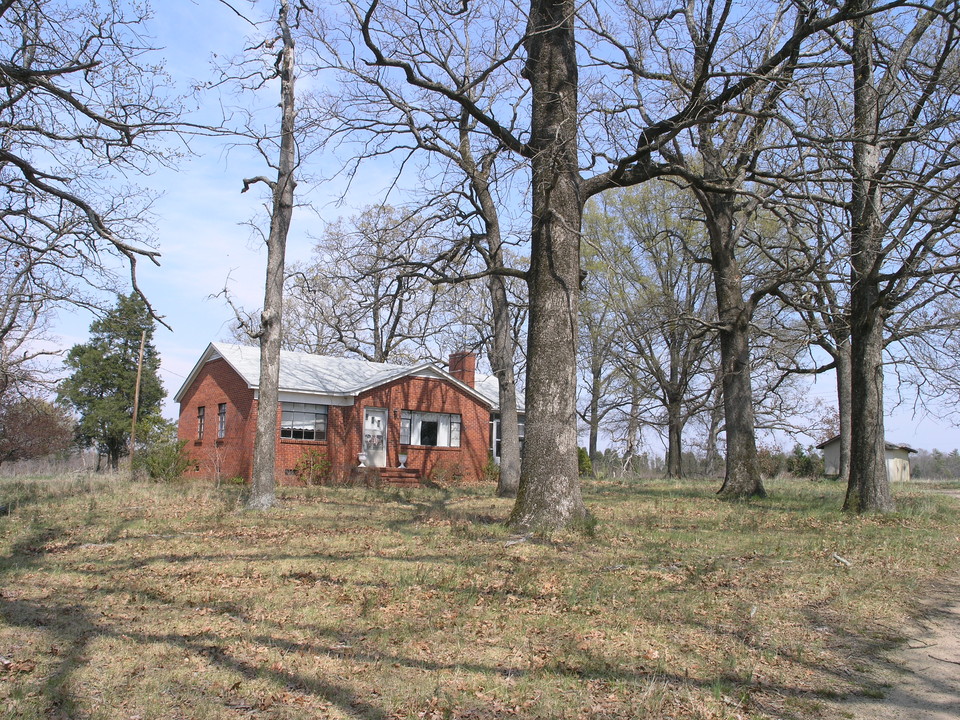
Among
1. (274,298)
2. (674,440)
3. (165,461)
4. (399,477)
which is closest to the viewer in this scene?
(274,298)

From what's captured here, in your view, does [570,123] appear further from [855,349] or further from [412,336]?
[412,336]

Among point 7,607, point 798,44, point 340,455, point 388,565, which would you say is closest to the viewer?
point 7,607

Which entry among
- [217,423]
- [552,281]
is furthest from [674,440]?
[552,281]

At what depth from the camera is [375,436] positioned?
89.8 feet

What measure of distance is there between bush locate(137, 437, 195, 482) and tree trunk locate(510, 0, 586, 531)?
593 inches

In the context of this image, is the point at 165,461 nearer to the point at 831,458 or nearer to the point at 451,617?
the point at 451,617

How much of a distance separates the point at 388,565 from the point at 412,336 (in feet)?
105

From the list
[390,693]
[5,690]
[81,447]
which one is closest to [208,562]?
[5,690]

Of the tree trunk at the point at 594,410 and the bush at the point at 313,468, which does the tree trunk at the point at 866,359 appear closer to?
the bush at the point at 313,468

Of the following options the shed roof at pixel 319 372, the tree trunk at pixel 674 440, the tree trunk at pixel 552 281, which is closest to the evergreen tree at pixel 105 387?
the shed roof at pixel 319 372

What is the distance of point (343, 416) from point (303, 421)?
1.54 meters

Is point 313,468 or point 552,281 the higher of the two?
point 552,281

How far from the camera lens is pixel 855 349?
13.7 meters

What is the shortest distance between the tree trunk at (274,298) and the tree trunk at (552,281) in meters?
6.15
